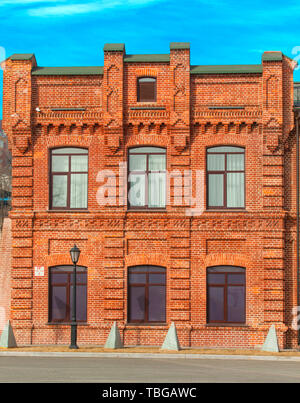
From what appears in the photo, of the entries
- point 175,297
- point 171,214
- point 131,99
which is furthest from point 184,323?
point 131,99

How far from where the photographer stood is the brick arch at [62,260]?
26.2 metres

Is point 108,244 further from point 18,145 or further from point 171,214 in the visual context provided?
point 18,145

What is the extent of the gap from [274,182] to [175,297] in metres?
5.50

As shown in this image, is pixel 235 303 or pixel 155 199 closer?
pixel 235 303

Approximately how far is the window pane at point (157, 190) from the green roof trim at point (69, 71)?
436 cm

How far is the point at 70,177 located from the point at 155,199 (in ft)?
10.8

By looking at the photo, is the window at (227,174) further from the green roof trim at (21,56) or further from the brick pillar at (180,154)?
the green roof trim at (21,56)

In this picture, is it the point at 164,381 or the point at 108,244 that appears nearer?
the point at 164,381

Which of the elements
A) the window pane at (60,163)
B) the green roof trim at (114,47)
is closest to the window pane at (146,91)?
the green roof trim at (114,47)

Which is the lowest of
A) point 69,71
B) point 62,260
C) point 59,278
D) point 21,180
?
point 59,278

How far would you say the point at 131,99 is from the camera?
2642 cm

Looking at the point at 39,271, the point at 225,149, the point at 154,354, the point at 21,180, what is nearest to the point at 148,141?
the point at 225,149

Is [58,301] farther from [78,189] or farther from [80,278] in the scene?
[78,189]

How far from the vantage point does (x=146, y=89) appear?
26.5 metres
